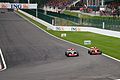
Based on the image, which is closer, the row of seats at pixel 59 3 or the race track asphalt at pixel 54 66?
the race track asphalt at pixel 54 66

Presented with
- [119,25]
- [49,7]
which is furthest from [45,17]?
[49,7]

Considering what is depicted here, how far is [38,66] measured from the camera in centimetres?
2720

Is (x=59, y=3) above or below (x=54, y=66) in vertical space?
above

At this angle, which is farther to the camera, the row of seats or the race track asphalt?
the row of seats

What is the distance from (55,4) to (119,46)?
11289 cm

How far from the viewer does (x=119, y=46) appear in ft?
131

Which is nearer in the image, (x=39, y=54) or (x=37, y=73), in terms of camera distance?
(x=37, y=73)

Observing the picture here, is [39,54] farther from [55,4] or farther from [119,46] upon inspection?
[55,4]

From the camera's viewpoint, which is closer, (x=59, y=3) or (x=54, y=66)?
(x=54, y=66)

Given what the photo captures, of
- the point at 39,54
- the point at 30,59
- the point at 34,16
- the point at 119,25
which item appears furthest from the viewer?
the point at 34,16

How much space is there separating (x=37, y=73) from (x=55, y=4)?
12892 cm

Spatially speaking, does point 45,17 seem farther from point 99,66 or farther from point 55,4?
point 55,4

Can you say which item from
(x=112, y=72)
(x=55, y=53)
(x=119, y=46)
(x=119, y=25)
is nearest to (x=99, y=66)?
(x=112, y=72)

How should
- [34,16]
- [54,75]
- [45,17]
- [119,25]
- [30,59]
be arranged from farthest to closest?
[34,16] → [45,17] → [119,25] → [30,59] → [54,75]
